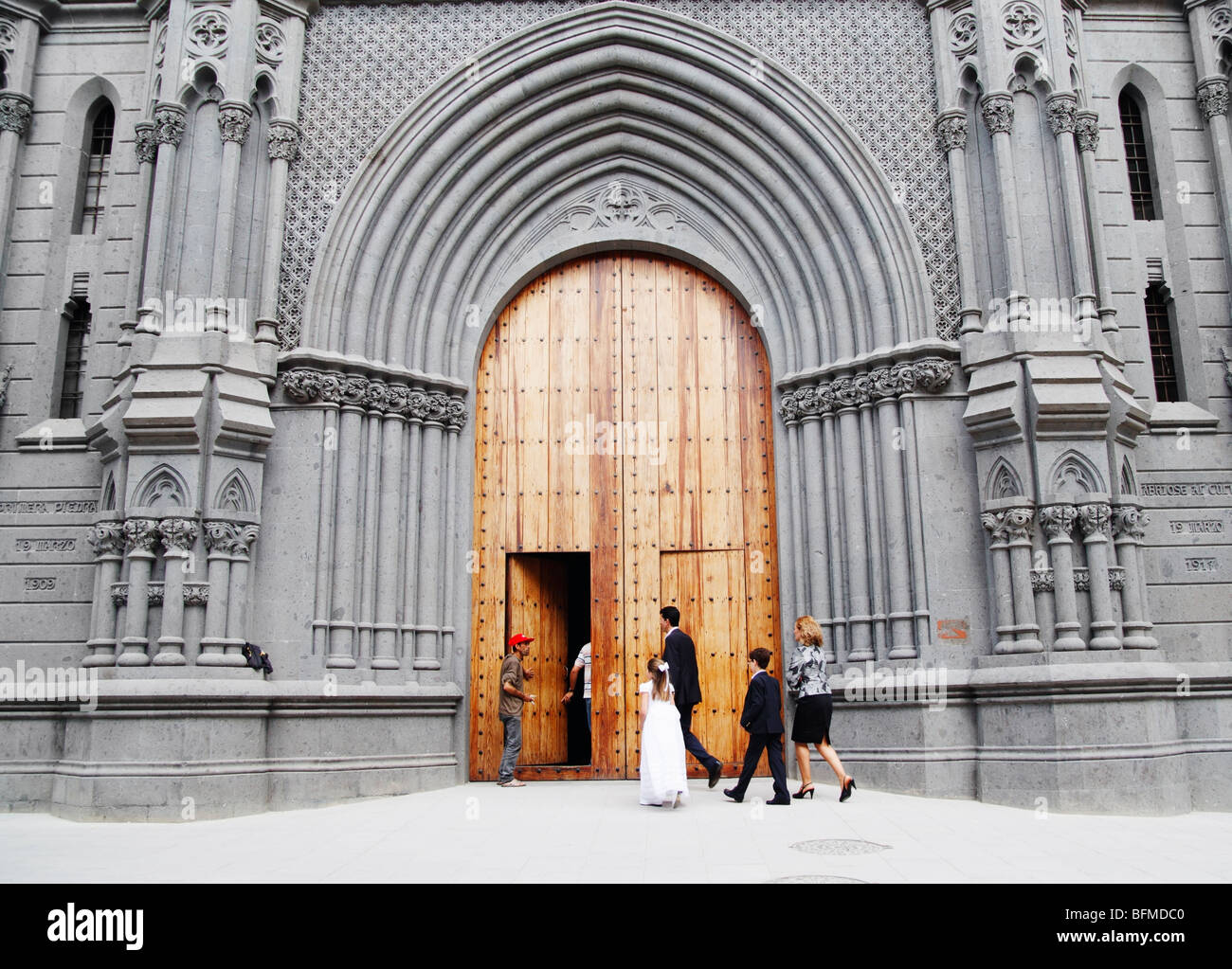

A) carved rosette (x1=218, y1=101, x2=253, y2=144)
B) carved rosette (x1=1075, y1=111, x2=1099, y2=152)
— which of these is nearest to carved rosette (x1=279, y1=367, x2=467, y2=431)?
carved rosette (x1=218, y1=101, x2=253, y2=144)

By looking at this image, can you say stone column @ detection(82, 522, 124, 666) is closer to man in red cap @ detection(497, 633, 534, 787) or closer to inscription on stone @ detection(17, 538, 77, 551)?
inscription on stone @ detection(17, 538, 77, 551)

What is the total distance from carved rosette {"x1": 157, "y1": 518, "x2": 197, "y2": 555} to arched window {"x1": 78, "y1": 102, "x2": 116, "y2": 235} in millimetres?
4364

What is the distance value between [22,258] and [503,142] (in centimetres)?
570

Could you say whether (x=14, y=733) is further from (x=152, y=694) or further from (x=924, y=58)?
(x=924, y=58)

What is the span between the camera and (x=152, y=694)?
364 inches

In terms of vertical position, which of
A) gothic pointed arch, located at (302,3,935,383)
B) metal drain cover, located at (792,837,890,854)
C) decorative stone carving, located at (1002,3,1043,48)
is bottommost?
metal drain cover, located at (792,837,890,854)

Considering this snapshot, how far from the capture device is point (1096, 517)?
982cm

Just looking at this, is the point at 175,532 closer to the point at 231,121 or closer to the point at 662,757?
the point at 231,121

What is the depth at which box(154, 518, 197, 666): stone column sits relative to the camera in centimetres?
959

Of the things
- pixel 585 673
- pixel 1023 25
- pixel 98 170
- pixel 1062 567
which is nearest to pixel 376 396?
pixel 585 673

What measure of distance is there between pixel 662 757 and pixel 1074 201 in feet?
23.2

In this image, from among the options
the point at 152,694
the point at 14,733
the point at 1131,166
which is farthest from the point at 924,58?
the point at 14,733

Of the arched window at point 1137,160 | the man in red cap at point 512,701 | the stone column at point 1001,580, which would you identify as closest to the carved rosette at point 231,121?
the man in red cap at point 512,701

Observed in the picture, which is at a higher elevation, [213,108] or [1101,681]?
[213,108]
